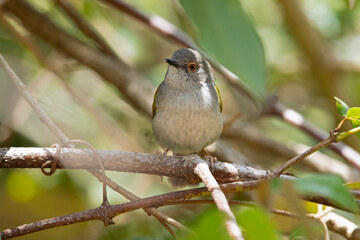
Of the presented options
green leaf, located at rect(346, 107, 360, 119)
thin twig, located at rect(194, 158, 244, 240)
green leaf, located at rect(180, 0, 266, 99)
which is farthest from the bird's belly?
green leaf, located at rect(346, 107, 360, 119)

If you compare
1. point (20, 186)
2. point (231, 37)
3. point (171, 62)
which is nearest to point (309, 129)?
point (171, 62)

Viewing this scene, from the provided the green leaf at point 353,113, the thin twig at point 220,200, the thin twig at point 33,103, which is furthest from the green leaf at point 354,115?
the thin twig at point 33,103

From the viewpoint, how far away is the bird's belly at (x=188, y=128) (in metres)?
4.18

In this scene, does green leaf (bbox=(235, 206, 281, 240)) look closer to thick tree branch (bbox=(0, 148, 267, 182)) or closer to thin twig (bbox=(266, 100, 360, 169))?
thick tree branch (bbox=(0, 148, 267, 182))

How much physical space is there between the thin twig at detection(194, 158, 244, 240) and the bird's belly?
1.60 metres

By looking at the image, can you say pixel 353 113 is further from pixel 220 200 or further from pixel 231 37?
pixel 220 200

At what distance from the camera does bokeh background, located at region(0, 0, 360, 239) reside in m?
4.80

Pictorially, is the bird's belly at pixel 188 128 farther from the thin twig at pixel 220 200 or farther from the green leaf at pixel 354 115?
the green leaf at pixel 354 115

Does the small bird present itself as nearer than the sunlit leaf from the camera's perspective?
Yes

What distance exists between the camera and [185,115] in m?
4.27

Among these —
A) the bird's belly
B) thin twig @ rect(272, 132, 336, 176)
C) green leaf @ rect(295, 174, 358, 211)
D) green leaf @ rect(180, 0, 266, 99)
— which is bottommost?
green leaf @ rect(295, 174, 358, 211)

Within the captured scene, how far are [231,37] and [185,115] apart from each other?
208 cm

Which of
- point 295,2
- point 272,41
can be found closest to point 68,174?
point 295,2

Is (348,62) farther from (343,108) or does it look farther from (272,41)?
(343,108)
